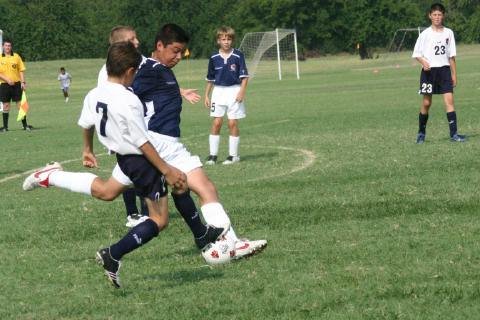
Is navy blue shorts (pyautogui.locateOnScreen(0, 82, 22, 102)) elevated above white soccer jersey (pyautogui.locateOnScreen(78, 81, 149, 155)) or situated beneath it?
situated beneath

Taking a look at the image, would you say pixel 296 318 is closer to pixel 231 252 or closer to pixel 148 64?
pixel 231 252

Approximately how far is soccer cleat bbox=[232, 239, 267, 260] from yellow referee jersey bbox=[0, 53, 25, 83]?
18996 mm

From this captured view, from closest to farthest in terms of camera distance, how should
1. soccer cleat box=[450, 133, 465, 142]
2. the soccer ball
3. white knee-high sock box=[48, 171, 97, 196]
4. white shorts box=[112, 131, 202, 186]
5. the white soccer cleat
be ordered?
the soccer ball → white knee-high sock box=[48, 171, 97, 196] → white shorts box=[112, 131, 202, 186] → the white soccer cleat → soccer cleat box=[450, 133, 465, 142]

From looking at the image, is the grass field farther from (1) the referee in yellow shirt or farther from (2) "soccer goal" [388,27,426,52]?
(2) "soccer goal" [388,27,426,52]

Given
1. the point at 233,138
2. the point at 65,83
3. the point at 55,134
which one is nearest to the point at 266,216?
the point at 233,138

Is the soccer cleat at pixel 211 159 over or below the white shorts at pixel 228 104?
below

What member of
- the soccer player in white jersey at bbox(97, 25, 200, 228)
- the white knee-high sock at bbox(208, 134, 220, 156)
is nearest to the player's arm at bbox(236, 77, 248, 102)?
the white knee-high sock at bbox(208, 134, 220, 156)

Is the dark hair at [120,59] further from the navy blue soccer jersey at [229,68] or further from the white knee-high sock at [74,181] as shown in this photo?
the navy blue soccer jersey at [229,68]

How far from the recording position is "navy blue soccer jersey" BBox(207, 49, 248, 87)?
48.0 feet

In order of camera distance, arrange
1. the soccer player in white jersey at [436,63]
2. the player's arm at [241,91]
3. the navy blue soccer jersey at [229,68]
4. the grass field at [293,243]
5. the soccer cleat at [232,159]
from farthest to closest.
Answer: the soccer player in white jersey at [436,63], the navy blue soccer jersey at [229,68], the player's arm at [241,91], the soccer cleat at [232,159], the grass field at [293,243]

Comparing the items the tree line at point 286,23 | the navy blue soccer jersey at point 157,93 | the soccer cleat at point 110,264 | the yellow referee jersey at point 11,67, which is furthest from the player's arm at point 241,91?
the tree line at point 286,23

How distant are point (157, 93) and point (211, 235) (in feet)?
4.41

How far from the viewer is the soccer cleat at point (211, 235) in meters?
7.29

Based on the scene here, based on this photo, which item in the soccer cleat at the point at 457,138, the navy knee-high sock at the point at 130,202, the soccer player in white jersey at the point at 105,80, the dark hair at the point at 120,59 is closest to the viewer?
the dark hair at the point at 120,59
